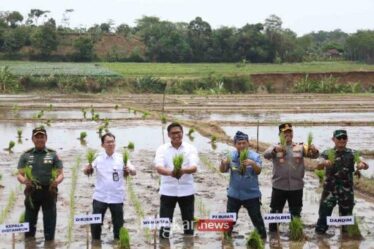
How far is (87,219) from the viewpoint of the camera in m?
6.65

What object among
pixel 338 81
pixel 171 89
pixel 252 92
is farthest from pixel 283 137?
pixel 338 81

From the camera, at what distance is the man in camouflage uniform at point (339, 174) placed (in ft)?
24.1

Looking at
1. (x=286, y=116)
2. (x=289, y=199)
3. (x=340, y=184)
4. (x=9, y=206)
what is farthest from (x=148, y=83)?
(x=340, y=184)

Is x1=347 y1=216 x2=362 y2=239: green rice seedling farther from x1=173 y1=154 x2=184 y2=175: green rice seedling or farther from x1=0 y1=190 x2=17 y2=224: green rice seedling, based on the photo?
x1=0 y1=190 x2=17 y2=224: green rice seedling

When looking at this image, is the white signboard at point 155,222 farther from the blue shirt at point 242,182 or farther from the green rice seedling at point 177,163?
the blue shirt at point 242,182

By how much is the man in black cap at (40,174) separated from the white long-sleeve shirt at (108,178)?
45 centimetres

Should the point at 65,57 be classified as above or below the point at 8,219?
above

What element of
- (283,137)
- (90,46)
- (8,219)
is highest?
(90,46)

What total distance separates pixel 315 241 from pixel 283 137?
4.53 feet

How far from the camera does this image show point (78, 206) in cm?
971

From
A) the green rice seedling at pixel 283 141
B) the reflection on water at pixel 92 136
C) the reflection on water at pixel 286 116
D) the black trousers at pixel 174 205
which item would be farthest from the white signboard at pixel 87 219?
the reflection on water at pixel 286 116

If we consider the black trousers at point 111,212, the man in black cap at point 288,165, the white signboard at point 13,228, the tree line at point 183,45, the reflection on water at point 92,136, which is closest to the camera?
the white signboard at point 13,228

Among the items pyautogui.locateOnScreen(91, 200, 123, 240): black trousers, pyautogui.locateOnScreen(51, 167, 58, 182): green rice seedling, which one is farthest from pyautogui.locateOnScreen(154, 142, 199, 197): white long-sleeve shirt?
pyautogui.locateOnScreen(51, 167, 58, 182): green rice seedling

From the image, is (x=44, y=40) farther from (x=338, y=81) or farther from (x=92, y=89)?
(x=338, y=81)
